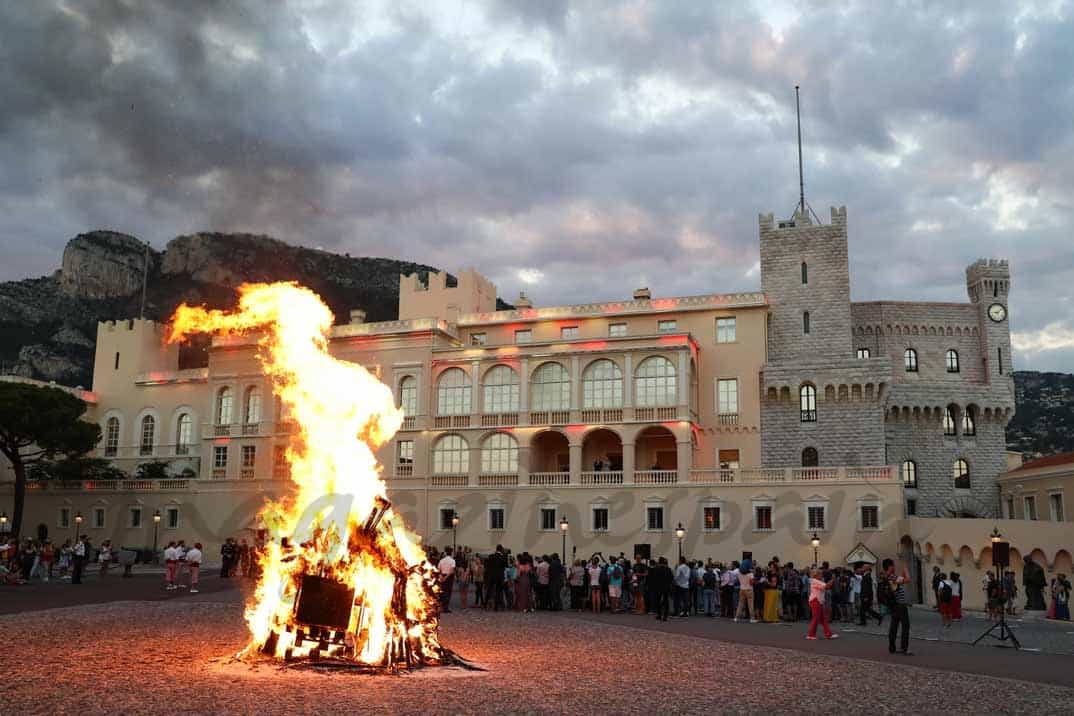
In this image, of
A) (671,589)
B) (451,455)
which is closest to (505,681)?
(671,589)

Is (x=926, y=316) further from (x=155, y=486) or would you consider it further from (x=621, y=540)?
(x=155, y=486)

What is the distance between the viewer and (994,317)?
5322cm

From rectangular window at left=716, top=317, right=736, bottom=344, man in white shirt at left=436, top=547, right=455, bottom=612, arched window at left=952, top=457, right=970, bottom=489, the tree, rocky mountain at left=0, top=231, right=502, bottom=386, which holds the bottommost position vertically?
man in white shirt at left=436, top=547, right=455, bottom=612

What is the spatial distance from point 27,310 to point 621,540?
105 m

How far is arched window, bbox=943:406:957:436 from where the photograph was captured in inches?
2035

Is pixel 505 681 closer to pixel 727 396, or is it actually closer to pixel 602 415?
pixel 602 415

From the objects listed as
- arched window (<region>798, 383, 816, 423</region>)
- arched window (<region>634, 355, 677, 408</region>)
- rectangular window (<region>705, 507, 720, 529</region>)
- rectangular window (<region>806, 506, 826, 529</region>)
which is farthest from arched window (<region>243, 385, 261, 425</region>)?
rectangular window (<region>806, 506, 826, 529</region>)

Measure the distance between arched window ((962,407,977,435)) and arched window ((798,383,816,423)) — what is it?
1105 cm

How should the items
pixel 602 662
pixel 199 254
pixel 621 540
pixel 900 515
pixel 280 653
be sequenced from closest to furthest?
pixel 280 653 < pixel 602 662 < pixel 900 515 < pixel 621 540 < pixel 199 254

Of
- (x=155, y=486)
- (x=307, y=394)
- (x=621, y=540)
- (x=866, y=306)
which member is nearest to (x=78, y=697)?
(x=307, y=394)

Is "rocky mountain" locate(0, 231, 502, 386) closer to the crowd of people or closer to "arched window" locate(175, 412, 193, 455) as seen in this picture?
"arched window" locate(175, 412, 193, 455)

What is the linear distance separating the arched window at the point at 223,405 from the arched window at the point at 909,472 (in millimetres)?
39031

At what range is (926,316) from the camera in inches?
2114

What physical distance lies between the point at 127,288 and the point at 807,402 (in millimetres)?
107658
